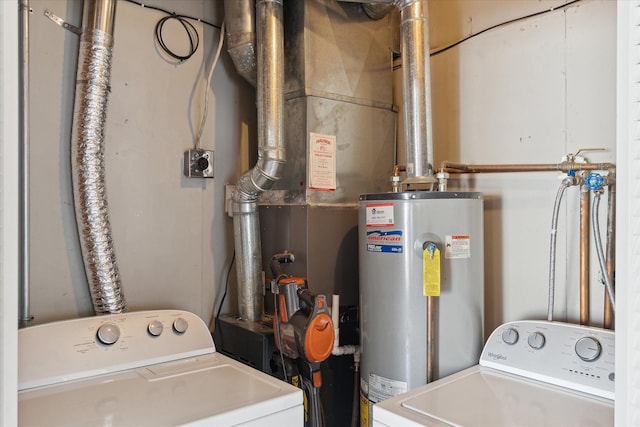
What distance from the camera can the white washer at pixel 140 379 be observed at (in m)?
1.16

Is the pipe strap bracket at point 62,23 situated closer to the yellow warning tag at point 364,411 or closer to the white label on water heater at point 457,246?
the white label on water heater at point 457,246

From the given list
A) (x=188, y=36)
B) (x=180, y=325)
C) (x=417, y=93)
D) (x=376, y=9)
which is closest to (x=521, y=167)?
(x=417, y=93)

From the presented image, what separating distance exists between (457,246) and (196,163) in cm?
107

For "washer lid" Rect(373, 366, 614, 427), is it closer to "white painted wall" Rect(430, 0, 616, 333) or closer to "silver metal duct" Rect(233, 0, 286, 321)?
"white painted wall" Rect(430, 0, 616, 333)

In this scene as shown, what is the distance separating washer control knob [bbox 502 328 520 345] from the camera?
1.46 metres

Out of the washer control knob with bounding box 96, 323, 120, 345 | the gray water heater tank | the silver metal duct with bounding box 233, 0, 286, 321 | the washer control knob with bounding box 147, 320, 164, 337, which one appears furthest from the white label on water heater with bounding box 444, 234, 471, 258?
the washer control knob with bounding box 96, 323, 120, 345

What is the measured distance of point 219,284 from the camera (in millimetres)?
2049

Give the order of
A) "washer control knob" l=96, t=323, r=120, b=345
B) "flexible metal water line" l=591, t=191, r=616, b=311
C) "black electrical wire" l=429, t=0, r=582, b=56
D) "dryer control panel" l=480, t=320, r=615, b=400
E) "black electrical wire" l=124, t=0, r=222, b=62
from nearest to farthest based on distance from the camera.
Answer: "dryer control panel" l=480, t=320, r=615, b=400, "flexible metal water line" l=591, t=191, r=616, b=311, "washer control knob" l=96, t=323, r=120, b=345, "black electrical wire" l=429, t=0, r=582, b=56, "black electrical wire" l=124, t=0, r=222, b=62

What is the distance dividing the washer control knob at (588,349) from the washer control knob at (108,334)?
136cm

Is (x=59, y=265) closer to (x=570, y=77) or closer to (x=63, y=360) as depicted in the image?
(x=63, y=360)

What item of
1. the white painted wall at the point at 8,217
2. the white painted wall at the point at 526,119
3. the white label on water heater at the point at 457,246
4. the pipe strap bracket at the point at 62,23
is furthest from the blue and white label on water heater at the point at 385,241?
the pipe strap bracket at the point at 62,23

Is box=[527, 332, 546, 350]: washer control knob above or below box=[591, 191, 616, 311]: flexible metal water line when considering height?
below

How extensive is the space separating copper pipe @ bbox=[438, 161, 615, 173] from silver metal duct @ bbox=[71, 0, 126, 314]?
1.17 m

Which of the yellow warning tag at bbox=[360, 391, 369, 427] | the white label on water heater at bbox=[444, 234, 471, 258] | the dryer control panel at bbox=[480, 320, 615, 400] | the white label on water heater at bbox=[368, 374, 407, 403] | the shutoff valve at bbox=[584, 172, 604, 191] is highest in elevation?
the shutoff valve at bbox=[584, 172, 604, 191]
